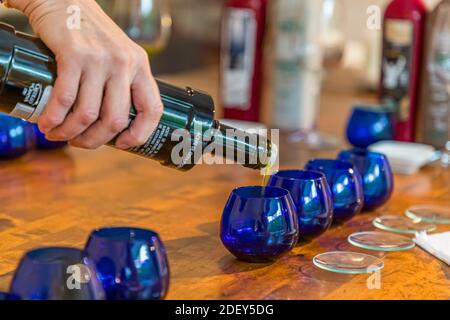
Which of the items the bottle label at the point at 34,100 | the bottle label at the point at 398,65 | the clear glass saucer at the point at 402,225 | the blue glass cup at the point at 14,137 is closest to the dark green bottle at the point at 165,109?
the bottle label at the point at 34,100

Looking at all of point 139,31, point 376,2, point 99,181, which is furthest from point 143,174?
point 376,2

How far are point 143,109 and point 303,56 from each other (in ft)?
3.50

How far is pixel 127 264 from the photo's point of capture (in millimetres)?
888

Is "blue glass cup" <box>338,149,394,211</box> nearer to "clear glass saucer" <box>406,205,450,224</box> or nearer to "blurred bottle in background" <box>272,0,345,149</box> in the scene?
"clear glass saucer" <box>406,205,450,224</box>

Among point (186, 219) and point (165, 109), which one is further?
point (186, 219)

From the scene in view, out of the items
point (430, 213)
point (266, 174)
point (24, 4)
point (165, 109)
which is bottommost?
point (430, 213)

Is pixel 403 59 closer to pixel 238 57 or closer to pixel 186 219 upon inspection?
pixel 238 57

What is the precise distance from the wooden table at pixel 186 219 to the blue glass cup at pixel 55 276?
18 centimetres

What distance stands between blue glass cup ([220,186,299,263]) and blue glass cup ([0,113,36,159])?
2.07 ft

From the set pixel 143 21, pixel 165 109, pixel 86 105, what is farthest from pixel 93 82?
pixel 143 21

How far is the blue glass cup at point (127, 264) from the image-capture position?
887mm

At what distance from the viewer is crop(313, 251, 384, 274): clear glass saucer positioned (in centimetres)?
110

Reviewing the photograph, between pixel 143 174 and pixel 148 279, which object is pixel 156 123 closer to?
pixel 148 279
